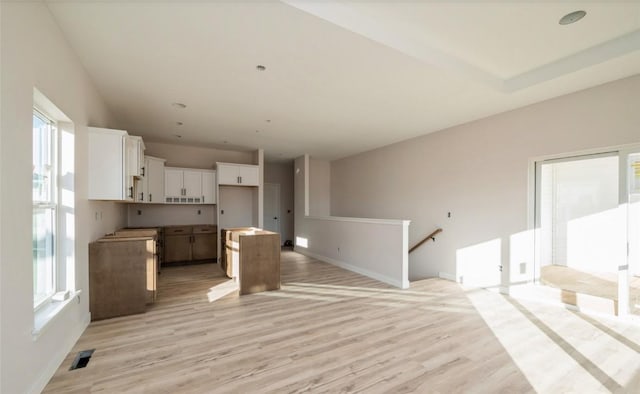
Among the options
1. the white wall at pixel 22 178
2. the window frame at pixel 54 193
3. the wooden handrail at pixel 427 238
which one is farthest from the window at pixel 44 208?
the wooden handrail at pixel 427 238

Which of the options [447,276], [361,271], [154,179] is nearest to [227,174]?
[154,179]

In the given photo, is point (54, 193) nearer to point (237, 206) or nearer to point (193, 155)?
point (193, 155)

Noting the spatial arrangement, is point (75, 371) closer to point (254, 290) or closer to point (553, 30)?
point (254, 290)

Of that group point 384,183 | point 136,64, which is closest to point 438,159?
point 384,183

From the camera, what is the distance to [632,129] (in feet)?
10.2

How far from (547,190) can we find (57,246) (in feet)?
19.9

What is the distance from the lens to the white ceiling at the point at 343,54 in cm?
219

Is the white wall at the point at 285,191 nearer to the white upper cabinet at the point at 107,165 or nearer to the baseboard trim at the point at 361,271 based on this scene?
the baseboard trim at the point at 361,271

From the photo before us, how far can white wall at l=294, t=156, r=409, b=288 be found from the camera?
4652 mm

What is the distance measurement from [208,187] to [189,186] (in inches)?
16.8

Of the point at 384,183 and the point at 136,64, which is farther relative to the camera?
the point at 384,183

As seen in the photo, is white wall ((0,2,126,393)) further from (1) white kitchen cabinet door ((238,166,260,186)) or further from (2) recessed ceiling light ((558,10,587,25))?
(1) white kitchen cabinet door ((238,166,260,186))

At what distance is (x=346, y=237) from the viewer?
5.99m

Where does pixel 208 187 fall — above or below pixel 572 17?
below
